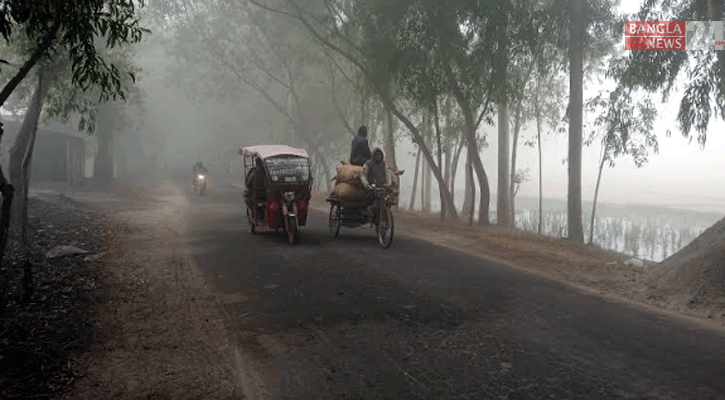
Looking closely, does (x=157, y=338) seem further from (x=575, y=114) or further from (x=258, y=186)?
(x=575, y=114)

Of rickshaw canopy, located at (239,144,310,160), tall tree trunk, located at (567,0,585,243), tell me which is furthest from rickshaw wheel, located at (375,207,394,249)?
tall tree trunk, located at (567,0,585,243)

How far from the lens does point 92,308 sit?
7000 mm

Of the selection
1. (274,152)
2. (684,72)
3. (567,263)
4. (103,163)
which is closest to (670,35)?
(684,72)

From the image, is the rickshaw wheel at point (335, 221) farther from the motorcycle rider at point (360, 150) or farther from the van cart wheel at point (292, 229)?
the motorcycle rider at point (360, 150)

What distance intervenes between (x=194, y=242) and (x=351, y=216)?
3.80 m

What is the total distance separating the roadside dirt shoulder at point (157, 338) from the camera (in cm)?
471

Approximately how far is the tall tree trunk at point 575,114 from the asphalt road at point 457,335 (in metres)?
9.22

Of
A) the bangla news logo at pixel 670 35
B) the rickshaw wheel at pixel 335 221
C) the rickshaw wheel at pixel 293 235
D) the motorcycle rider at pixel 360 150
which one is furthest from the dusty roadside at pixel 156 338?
the bangla news logo at pixel 670 35

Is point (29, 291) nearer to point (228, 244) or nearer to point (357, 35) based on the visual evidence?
point (228, 244)

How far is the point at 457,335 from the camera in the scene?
19.1 feet

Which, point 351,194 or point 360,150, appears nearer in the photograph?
point 351,194

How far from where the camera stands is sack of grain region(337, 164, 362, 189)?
12.1m

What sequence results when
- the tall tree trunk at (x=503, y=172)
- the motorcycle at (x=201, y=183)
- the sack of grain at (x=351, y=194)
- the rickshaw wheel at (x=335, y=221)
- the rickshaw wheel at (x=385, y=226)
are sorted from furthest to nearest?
the motorcycle at (x=201, y=183), the tall tree trunk at (x=503, y=172), the rickshaw wheel at (x=335, y=221), the sack of grain at (x=351, y=194), the rickshaw wheel at (x=385, y=226)

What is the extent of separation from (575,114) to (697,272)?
10436 mm
